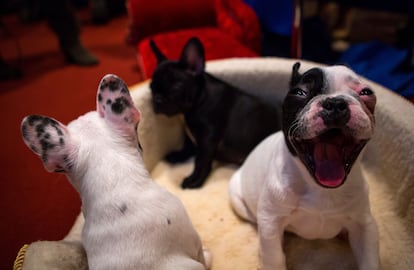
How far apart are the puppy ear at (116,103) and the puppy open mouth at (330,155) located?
0.45 m

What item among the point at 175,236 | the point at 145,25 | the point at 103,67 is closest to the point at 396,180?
the point at 175,236

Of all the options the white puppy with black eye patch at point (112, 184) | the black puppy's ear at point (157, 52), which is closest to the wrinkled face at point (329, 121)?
the white puppy with black eye patch at point (112, 184)

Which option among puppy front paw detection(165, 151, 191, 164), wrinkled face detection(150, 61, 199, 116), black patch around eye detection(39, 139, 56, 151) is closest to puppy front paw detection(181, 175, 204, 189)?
puppy front paw detection(165, 151, 191, 164)

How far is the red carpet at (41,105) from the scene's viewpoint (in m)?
1.46

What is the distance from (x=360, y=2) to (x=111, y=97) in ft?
7.73

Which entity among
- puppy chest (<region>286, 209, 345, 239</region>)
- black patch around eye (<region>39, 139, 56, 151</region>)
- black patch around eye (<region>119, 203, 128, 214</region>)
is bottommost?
puppy chest (<region>286, 209, 345, 239</region>)

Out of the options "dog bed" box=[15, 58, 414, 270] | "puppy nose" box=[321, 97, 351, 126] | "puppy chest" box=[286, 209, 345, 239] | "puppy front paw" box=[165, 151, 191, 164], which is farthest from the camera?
"puppy front paw" box=[165, 151, 191, 164]

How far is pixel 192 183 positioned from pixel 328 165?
85 centimetres

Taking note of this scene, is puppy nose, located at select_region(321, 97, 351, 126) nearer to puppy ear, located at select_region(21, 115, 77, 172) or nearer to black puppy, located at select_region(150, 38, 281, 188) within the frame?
puppy ear, located at select_region(21, 115, 77, 172)

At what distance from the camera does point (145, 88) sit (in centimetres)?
173

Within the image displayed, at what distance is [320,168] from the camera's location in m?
0.98

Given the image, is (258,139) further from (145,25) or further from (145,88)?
(145,25)

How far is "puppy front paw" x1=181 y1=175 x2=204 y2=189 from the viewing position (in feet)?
5.67

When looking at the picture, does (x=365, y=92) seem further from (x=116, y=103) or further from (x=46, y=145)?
(x=46, y=145)
